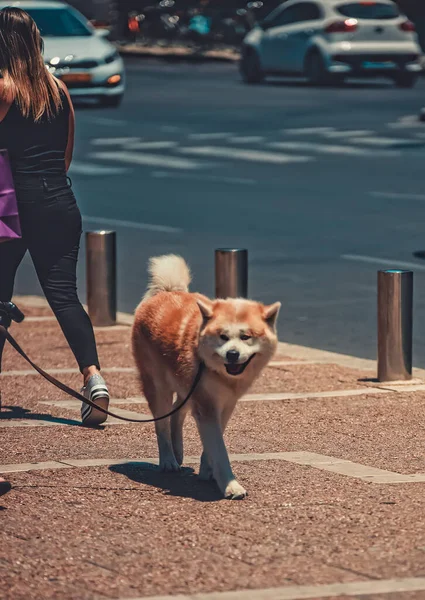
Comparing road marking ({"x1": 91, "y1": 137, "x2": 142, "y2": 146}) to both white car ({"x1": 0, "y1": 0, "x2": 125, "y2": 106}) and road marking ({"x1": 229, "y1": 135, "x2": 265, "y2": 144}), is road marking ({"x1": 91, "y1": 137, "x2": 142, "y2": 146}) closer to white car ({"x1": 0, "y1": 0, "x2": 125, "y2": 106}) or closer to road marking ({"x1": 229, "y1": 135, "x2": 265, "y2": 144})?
road marking ({"x1": 229, "y1": 135, "x2": 265, "y2": 144})

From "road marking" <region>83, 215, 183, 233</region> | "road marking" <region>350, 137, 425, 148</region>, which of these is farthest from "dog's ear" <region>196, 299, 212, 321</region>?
"road marking" <region>350, 137, 425, 148</region>

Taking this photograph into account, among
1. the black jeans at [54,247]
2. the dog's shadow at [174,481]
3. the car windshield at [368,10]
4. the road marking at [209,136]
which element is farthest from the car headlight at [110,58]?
the dog's shadow at [174,481]

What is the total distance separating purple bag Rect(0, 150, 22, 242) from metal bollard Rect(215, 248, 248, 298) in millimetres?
3486

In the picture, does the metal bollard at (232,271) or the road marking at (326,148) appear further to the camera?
the road marking at (326,148)

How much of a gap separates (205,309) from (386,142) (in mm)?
17741

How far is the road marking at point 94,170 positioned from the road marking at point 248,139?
9.49 feet

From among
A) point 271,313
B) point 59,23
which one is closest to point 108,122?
point 59,23

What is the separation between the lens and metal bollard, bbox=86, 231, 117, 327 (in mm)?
11414

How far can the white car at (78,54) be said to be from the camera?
92.7ft

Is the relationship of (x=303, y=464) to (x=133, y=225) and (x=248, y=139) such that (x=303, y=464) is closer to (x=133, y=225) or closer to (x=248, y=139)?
(x=133, y=225)

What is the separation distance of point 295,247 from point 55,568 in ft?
31.9

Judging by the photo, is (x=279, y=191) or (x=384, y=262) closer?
(x=384, y=262)

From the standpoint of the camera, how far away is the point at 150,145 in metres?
24.7

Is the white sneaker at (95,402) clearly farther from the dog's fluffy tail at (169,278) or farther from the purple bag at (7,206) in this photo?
the purple bag at (7,206)
